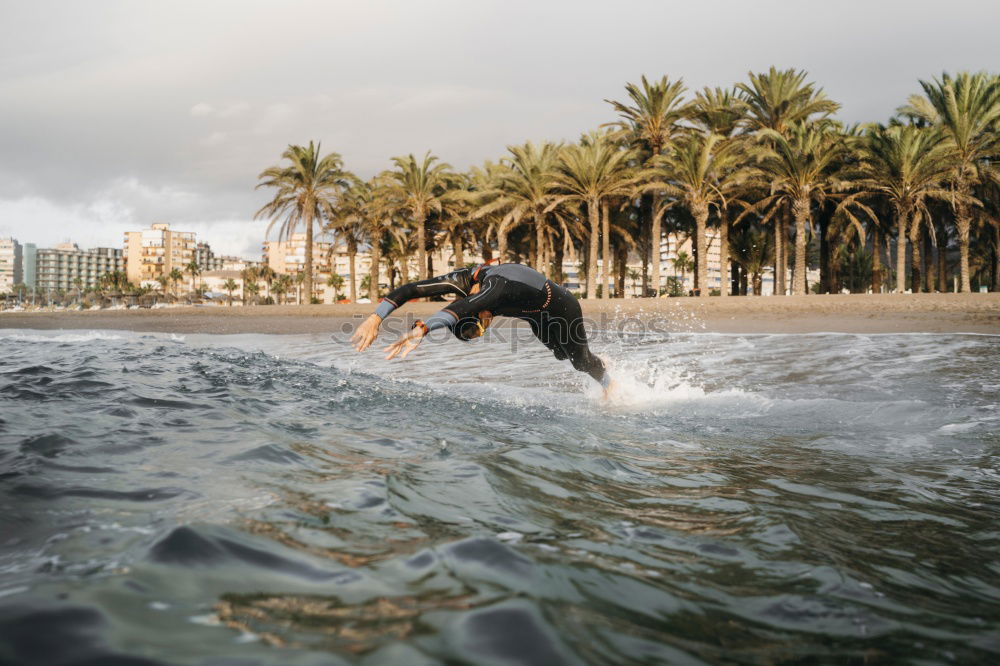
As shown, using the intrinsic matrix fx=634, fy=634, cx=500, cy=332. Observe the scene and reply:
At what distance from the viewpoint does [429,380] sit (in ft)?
27.5

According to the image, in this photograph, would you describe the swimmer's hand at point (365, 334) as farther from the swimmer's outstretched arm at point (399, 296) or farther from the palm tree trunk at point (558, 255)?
the palm tree trunk at point (558, 255)

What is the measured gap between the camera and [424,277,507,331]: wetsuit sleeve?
209 inches

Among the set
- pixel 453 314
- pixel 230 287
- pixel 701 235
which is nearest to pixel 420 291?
pixel 453 314

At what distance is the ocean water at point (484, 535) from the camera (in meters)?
1.44

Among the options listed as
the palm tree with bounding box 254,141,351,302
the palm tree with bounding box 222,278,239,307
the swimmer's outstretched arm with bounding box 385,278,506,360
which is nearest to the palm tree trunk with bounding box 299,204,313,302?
the palm tree with bounding box 254,141,351,302

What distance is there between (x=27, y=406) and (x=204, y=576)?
404 centimetres

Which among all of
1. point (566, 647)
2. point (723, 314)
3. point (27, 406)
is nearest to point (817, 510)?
point (566, 647)

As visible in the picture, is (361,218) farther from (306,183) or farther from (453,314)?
(453,314)

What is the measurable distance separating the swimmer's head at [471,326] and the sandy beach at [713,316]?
577 inches

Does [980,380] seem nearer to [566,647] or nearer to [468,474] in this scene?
[468,474]

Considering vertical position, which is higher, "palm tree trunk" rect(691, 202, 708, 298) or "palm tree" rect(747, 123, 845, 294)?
"palm tree" rect(747, 123, 845, 294)

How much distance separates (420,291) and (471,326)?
2.63 ft

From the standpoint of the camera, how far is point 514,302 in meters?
6.28

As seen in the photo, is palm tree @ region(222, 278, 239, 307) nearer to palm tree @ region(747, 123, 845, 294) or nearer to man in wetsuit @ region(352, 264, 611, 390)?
palm tree @ region(747, 123, 845, 294)
